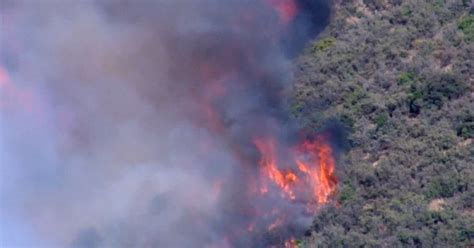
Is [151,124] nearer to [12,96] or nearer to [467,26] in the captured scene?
[12,96]

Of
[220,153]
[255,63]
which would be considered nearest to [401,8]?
[255,63]

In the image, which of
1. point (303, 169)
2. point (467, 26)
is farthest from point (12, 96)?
point (467, 26)

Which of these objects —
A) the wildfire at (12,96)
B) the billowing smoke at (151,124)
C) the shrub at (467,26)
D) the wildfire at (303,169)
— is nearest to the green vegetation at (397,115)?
the shrub at (467,26)

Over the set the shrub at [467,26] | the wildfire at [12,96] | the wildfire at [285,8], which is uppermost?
the wildfire at [285,8]

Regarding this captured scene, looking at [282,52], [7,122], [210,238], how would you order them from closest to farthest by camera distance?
[210,238] → [7,122] → [282,52]

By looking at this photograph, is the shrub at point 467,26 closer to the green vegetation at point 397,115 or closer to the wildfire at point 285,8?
the green vegetation at point 397,115

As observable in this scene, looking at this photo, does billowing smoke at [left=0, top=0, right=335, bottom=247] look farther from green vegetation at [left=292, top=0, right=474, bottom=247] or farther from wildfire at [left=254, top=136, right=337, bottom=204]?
green vegetation at [left=292, top=0, right=474, bottom=247]

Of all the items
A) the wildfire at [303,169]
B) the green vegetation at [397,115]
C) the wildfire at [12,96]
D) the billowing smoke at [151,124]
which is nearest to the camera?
the green vegetation at [397,115]

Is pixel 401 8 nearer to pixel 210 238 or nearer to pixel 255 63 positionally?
pixel 255 63
